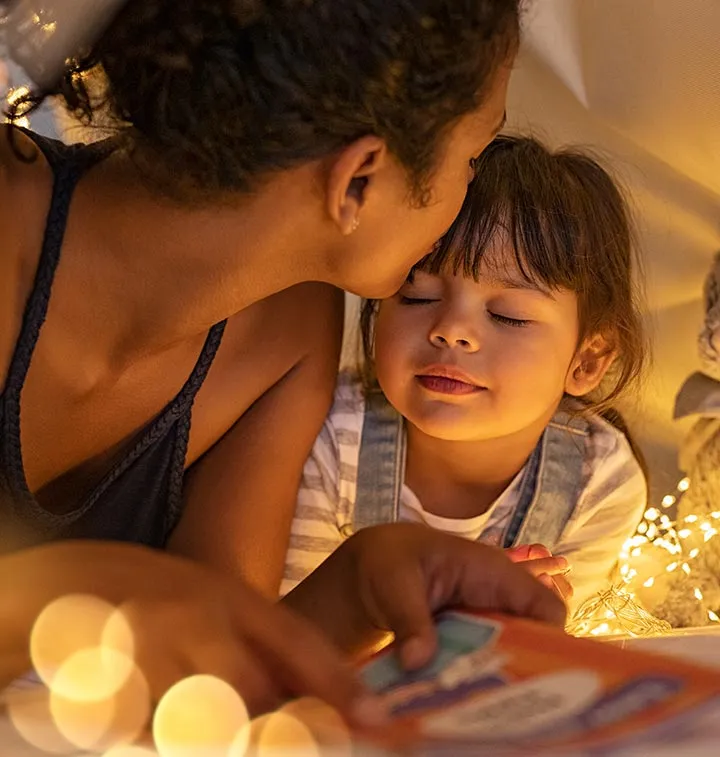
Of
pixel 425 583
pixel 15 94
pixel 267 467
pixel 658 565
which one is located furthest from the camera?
pixel 658 565

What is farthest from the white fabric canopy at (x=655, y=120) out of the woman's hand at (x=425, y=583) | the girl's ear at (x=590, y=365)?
the woman's hand at (x=425, y=583)

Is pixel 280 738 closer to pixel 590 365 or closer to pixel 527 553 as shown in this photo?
pixel 527 553

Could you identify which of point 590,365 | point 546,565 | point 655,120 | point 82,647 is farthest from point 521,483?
point 82,647

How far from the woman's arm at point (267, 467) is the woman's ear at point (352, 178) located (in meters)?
0.29

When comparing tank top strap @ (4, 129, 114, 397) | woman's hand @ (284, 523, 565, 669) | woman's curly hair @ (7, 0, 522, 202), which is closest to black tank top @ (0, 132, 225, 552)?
tank top strap @ (4, 129, 114, 397)

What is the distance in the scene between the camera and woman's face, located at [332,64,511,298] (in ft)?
2.90

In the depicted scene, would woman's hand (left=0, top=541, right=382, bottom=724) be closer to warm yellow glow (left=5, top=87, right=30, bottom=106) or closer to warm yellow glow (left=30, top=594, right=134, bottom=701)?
warm yellow glow (left=30, top=594, right=134, bottom=701)

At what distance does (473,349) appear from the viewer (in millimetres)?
1167

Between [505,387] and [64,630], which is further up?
[64,630]

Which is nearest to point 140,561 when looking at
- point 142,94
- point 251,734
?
point 251,734

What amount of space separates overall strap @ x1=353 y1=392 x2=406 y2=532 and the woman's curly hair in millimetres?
495

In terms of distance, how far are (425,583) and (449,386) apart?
0.45 metres

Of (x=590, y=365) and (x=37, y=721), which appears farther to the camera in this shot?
(x=590, y=365)

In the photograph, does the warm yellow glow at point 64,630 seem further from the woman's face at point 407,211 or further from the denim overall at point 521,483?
the denim overall at point 521,483
